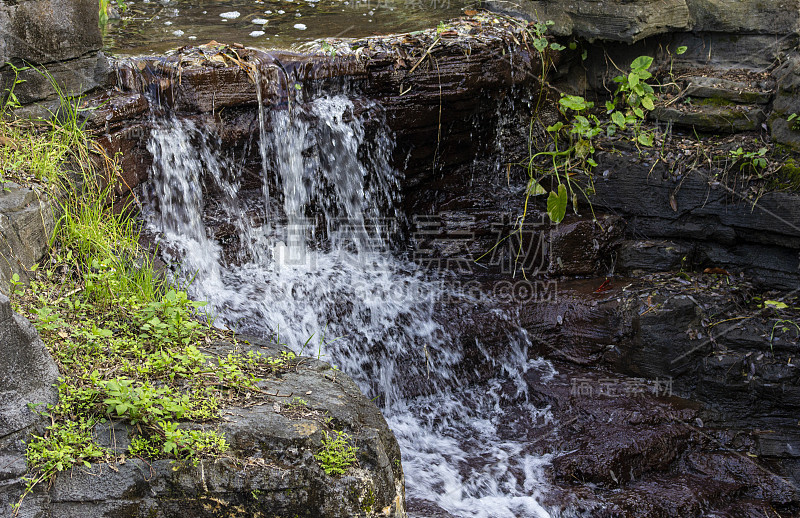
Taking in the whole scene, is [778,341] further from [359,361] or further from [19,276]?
[19,276]

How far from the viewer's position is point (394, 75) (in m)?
4.81

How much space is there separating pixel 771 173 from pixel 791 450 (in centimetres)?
184

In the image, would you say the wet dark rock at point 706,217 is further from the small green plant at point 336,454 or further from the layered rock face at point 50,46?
the layered rock face at point 50,46

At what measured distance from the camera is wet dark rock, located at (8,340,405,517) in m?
2.33

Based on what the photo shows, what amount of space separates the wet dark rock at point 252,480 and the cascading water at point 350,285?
1080 millimetres

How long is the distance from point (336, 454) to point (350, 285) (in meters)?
2.28

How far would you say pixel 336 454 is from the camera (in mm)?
2525

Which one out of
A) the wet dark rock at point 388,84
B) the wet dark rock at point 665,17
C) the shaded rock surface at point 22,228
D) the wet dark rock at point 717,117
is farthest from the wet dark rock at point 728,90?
the shaded rock surface at point 22,228

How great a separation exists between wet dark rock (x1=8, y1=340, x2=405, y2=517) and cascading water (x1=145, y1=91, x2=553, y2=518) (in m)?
1.08

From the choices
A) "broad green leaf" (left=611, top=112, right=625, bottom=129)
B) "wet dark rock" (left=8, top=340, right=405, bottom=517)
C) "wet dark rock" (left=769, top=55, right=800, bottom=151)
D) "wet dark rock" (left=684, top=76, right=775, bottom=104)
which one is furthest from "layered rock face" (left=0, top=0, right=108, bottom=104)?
"wet dark rock" (left=769, top=55, right=800, bottom=151)

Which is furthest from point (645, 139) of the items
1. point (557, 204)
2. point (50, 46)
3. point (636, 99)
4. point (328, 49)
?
point (50, 46)

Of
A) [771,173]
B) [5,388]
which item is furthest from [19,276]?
[771,173]

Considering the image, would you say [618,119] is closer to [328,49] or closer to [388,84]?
[388,84]

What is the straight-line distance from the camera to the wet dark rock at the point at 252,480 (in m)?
2.33
